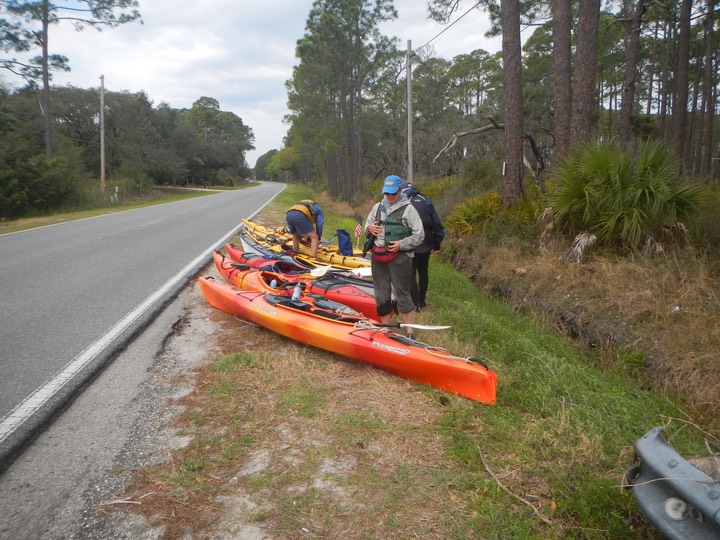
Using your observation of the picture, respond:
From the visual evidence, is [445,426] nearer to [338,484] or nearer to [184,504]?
[338,484]

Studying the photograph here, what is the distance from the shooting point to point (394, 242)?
5035 mm

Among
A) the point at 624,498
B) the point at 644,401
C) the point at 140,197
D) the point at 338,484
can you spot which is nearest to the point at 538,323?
the point at 644,401

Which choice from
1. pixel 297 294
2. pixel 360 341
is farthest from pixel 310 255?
pixel 360 341

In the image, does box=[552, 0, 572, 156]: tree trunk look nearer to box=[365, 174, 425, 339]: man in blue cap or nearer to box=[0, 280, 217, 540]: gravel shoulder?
box=[365, 174, 425, 339]: man in blue cap

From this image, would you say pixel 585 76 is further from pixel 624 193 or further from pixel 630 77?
pixel 630 77

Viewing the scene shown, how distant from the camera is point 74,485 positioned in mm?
2803

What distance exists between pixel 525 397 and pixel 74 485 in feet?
11.0

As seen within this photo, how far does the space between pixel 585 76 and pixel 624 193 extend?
347cm

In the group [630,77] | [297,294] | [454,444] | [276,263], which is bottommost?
[454,444]

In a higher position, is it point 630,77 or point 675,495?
point 630,77

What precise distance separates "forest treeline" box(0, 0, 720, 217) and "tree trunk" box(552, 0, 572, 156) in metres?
0.03

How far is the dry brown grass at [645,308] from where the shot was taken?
455 cm

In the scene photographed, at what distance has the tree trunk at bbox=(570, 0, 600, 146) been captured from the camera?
914 centimetres

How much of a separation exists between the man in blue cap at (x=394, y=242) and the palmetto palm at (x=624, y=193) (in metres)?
3.62
